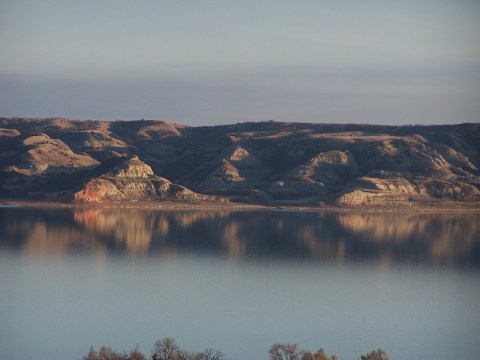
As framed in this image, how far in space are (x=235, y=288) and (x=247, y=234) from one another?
157 feet

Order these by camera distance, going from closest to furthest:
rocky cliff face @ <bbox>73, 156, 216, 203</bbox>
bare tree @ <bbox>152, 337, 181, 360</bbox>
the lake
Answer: bare tree @ <bbox>152, 337, 181, 360</bbox>, the lake, rocky cliff face @ <bbox>73, 156, 216, 203</bbox>

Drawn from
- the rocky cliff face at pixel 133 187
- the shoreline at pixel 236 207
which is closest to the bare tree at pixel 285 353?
the shoreline at pixel 236 207

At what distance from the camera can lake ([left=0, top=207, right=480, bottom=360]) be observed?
56219 millimetres

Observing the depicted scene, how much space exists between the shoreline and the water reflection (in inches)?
304

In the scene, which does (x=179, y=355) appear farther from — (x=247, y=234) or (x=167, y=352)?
(x=247, y=234)

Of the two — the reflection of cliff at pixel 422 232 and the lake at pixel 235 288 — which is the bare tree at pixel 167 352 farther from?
the reflection of cliff at pixel 422 232

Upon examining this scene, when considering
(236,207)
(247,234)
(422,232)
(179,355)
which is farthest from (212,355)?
(236,207)

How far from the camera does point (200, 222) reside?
140375 mm

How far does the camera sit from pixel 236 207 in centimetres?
17575

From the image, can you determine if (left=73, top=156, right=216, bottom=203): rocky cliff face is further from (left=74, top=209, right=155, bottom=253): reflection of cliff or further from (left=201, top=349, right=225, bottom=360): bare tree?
(left=201, top=349, right=225, bottom=360): bare tree

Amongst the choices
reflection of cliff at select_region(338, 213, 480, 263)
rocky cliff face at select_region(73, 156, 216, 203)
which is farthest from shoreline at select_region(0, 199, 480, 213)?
reflection of cliff at select_region(338, 213, 480, 263)

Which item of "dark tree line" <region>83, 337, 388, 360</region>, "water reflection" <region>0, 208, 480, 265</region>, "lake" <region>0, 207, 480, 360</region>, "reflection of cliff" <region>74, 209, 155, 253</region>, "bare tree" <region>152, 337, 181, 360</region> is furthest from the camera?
"reflection of cliff" <region>74, 209, 155, 253</region>

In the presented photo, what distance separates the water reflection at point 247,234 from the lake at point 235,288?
11.6 inches

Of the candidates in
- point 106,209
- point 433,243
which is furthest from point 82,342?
point 106,209
